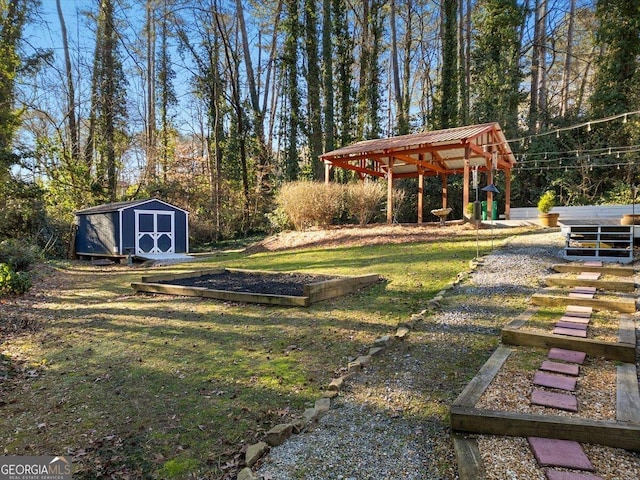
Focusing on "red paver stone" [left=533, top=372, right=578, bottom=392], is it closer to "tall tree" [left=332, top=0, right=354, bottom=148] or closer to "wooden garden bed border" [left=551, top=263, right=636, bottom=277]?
"wooden garden bed border" [left=551, top=263, right=636, bottom=277]

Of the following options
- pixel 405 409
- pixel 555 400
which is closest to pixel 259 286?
pixel 405 409

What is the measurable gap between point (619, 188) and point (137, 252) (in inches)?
773

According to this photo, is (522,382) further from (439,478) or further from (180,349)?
(180,349)

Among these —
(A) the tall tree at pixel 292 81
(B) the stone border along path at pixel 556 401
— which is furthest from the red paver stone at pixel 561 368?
(A) the tall tree at pixel 292 81

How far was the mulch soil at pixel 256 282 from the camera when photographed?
6.54 meters

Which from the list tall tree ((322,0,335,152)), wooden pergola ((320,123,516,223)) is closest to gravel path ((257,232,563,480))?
wooden pergola ((320,123,516,223))

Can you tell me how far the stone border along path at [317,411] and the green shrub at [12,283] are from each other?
23.0ft

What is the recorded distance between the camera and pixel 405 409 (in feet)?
9.25

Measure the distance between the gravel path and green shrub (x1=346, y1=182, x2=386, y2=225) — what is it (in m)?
8.63

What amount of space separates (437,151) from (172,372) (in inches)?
520

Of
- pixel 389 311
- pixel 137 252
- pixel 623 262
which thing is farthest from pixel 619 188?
pixel 137 252

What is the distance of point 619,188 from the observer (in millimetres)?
16172

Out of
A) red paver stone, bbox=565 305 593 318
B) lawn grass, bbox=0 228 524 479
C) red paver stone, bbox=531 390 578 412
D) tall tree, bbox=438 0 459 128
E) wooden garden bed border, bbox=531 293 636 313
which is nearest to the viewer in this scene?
red paver stone, bbox=531 390 578 412

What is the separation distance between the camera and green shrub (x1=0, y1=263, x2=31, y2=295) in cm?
725
